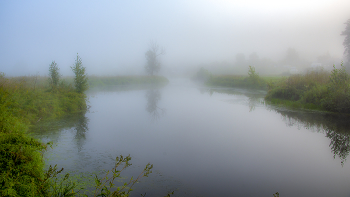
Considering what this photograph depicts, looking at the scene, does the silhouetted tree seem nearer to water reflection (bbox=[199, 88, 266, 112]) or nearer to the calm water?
water reflection (bbox=[199, 88, 266, 112])

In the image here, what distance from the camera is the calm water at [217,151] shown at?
4.21m

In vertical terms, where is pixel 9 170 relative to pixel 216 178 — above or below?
above

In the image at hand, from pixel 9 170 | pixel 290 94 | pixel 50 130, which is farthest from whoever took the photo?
pixel 290 94

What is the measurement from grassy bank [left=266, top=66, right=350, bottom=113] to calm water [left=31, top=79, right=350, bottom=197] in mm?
1203

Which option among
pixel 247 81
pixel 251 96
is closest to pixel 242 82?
pixel 247 81

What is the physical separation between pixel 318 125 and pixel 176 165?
7142mm

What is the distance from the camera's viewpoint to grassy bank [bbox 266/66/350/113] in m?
10.5

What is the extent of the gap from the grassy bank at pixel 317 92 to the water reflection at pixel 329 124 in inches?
36.4

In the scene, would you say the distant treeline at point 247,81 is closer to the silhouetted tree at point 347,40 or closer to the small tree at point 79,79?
the silhouetted tree at point 347,40

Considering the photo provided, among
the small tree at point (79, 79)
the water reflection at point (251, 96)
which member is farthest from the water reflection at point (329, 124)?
the small tree at point (79, 79)

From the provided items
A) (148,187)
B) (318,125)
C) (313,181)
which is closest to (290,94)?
(318,125)

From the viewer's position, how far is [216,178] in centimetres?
445

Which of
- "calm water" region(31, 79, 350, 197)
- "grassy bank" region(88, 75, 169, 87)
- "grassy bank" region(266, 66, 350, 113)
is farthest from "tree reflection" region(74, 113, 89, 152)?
"grassy bank" region(88, 75, 169, 87)

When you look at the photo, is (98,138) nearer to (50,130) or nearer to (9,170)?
(50,130)
